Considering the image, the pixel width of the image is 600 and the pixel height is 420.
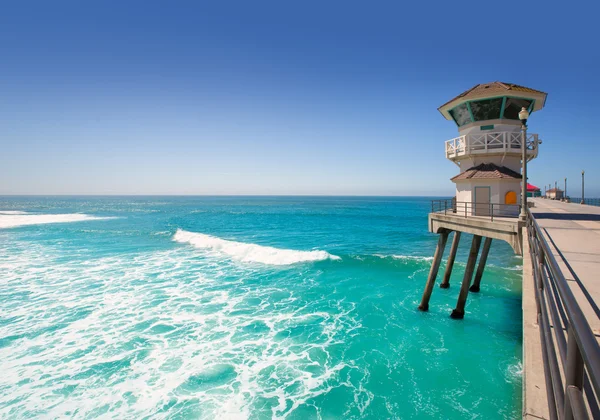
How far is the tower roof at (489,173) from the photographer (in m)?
14.8

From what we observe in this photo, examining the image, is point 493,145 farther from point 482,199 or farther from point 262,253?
point 262,253

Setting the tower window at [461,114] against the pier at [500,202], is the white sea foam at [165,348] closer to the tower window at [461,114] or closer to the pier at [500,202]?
the pier at [500,202]

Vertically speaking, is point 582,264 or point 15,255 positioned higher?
point 582,264

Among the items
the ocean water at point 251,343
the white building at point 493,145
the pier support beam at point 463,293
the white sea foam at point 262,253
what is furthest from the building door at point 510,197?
the white sea foam at point 262,253

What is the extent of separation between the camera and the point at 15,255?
88.9 ft

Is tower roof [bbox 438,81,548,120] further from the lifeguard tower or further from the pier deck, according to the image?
the pier deck

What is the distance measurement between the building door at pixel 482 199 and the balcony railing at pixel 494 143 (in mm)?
2013

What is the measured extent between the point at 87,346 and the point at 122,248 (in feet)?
72.6

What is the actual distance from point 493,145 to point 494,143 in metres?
0.11

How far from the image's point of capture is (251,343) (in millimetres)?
12328

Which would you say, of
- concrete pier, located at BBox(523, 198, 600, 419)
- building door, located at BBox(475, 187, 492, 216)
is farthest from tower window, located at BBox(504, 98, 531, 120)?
concrete pier, located at BBox(523, 198, 600, 419)

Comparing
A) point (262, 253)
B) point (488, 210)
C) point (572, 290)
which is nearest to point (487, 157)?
point (488, 210)

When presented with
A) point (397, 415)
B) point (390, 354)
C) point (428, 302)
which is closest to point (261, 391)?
point (397, 415)

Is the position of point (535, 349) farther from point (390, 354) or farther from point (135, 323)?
point (135, 323)
